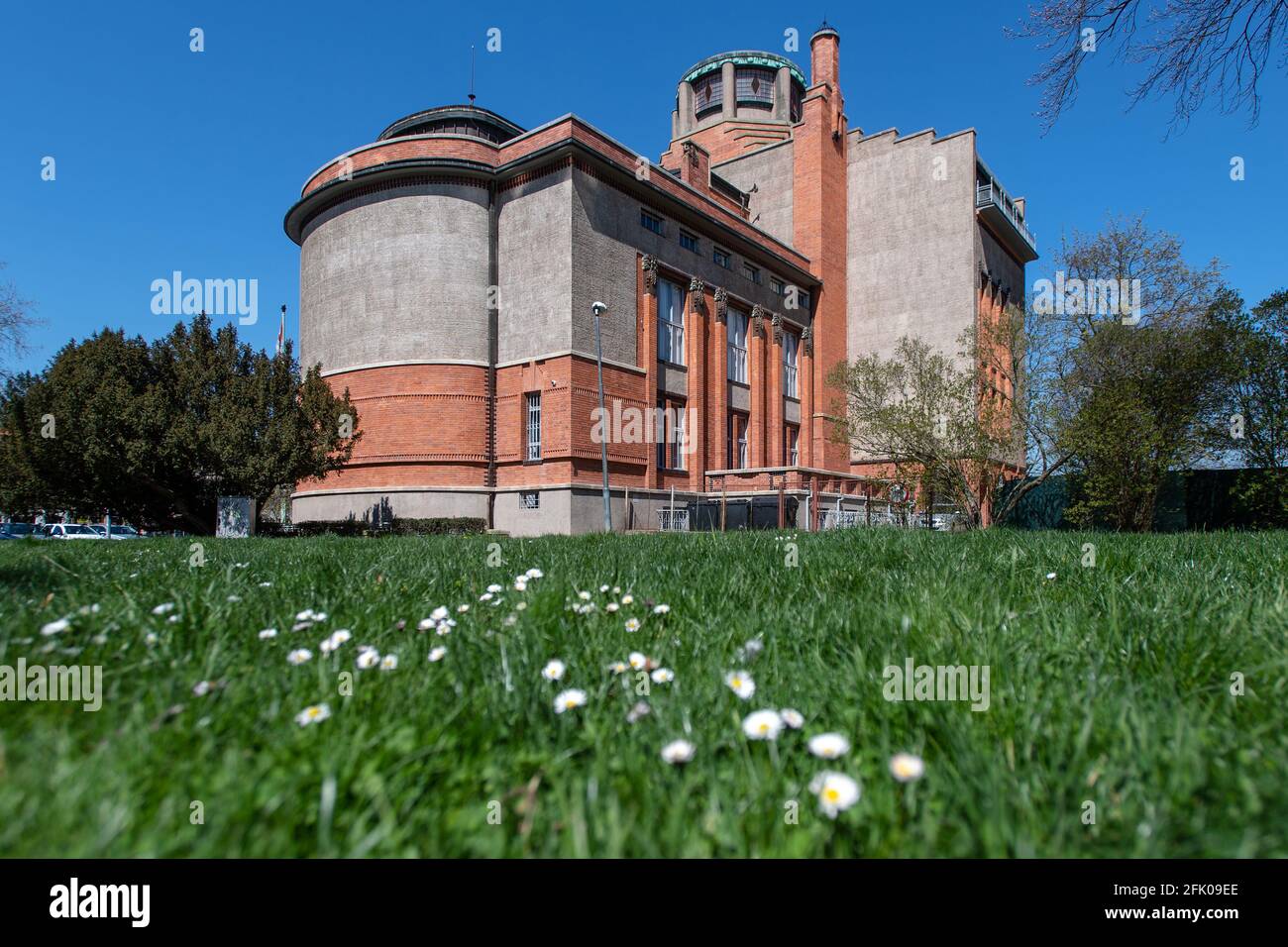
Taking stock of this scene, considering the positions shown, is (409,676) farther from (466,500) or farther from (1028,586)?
(466,500)

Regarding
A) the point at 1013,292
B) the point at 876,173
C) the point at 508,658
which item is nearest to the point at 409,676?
the point at 508,658

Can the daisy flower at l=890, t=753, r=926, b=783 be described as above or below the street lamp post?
below

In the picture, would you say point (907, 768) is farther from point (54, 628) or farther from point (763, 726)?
point (54, 628)

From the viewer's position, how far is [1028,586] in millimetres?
3896

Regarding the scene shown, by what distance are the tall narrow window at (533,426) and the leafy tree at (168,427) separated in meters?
7.49

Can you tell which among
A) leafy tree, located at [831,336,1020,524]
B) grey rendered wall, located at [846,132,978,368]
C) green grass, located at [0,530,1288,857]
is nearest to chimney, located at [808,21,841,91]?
grey rendered wall, located at [846,132,978,368]

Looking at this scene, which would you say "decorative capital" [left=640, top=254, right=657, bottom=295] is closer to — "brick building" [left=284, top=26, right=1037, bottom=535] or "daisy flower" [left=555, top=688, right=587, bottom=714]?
"brick building" [left=284, top=26, right=1037, bottom=535]

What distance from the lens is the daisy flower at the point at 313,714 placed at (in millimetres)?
1717

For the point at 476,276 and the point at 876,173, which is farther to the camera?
the point at 876,173

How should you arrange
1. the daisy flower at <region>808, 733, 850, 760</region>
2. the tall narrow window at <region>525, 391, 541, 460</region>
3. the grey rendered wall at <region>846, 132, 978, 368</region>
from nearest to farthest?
the daisy flower at <region>808, 733, 850, 760</region> < the tall narrow window at <region>525, 391, 541, 460</region> < the grey rendered wall at <region>846, 132, 978, 368</region>

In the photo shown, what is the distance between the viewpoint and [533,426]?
90.6 ft

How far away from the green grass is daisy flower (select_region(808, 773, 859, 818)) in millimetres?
67

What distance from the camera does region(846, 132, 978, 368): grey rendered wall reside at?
1576 inches
